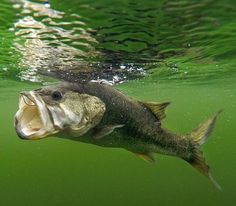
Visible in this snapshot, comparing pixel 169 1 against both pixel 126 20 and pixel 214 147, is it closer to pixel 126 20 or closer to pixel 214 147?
pixel 126 20

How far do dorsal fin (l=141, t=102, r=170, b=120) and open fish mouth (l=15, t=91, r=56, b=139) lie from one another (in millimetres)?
2405

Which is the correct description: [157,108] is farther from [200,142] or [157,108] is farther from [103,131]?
[103,131]

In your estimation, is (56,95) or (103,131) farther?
(103,131)

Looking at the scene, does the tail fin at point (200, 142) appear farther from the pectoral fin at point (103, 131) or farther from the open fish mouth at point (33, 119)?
the open fish mouth at point (33, 119)

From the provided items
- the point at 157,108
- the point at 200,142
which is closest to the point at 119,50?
the point at 157,108

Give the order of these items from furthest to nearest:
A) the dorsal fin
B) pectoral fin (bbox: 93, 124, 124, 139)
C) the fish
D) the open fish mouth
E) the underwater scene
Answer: the dorsal fin < the underwater scene < pectoral fin (bbox: 93, 124, 124, 139) < the fish < the open fish mouth

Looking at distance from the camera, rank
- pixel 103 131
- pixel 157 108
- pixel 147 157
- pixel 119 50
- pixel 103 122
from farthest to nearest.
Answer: pixel 119 50 < pixel 157 108 < pixel 147 157 < pixel 103 122 < pixel 103 131

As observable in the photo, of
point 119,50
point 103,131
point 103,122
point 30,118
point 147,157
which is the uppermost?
point 119,50

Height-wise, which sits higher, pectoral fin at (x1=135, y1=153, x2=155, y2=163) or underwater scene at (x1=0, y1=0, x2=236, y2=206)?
underwater scene at (x1=0, y1=0, x2=236, y2=206)

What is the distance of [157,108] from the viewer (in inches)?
272

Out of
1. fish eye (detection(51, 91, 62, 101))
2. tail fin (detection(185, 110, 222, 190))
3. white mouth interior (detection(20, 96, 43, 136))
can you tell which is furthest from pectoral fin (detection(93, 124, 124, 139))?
tail fin (detection(185, 110, 222, 190))

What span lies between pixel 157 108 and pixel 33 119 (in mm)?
2653

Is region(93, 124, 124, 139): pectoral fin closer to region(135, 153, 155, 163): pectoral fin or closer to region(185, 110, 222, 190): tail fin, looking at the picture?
region(135, 153, 155, 163): pectoral fin

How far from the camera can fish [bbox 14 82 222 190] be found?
4.94m
